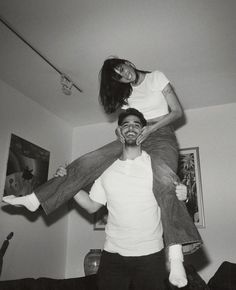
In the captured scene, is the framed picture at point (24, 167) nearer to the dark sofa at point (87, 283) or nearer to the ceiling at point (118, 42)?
the ceiling at point (118, 42)

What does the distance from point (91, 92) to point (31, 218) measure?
1.61 meters

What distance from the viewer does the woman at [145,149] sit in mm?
1696

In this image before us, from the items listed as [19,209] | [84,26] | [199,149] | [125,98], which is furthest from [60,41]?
[199,149]

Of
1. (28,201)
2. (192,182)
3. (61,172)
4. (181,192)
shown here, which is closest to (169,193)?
(181,192)

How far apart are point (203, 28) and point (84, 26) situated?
0.99 meters

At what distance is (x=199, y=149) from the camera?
3.62 metres

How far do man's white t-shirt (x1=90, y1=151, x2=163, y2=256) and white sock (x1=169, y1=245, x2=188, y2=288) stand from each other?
0.22 meters

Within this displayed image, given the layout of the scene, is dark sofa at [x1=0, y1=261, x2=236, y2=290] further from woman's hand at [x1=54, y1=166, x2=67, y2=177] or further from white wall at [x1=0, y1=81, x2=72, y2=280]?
woman's hand at [x1=54, y1=166, x2=67, y2=177]

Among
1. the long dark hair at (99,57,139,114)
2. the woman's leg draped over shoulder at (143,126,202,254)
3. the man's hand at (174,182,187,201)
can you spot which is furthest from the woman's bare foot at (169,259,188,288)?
the long dark hair at (99,57,139,114)

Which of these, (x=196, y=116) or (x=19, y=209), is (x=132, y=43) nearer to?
(x=196, y=116)

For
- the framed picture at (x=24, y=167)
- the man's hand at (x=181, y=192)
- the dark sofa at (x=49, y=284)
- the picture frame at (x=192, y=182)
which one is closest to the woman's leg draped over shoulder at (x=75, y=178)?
the man's hand at (x=181, y=192)

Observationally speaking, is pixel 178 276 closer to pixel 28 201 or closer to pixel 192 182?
→ pixel 28 201

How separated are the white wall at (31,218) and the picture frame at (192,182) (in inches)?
24.3

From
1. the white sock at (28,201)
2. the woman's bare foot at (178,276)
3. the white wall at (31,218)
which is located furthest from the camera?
the white wall at (31,218)
